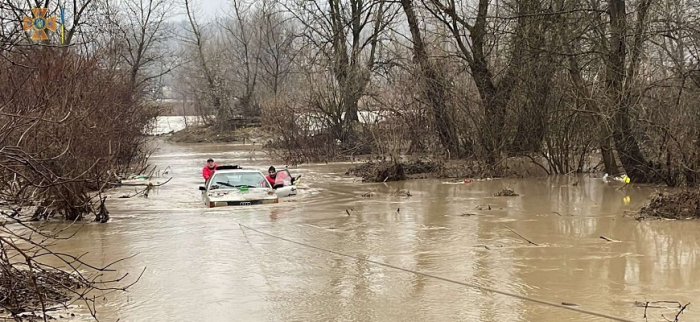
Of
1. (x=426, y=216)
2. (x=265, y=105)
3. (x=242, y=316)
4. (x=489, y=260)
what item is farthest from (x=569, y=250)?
(x=265, y=105)

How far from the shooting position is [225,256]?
1201 centimetres

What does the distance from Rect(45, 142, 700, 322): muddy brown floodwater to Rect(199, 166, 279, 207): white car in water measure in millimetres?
399

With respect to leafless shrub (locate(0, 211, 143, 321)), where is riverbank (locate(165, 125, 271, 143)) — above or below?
above

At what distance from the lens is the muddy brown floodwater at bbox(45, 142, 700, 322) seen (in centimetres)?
860

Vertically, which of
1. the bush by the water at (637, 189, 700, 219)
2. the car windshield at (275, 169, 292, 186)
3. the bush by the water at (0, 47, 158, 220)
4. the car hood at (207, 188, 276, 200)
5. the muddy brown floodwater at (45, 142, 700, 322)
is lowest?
the muddy brown floodwater at (45, 142, 700, 322)

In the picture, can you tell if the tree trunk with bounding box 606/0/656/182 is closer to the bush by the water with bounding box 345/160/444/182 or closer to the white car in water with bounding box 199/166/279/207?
the bush by the water with bounding box 345/160/444/182

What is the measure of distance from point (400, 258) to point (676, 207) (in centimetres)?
651

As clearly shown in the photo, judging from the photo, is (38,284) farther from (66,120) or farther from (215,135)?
(215,135)

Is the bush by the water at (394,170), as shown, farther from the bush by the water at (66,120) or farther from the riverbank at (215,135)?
the riverbank at (215,135)

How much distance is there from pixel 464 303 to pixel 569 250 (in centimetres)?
368

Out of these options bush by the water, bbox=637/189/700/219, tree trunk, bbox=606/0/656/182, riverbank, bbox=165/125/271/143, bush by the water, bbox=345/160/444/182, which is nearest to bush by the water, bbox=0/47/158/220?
bush by the water, bbox=345/160/444/182

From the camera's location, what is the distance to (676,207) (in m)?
14.2

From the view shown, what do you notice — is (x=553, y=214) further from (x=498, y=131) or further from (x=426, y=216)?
(x=498, y=131)

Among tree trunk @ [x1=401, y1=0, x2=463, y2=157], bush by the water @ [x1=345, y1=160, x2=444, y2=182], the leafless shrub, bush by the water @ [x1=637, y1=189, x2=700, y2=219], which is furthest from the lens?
tree trunk @ [x1=401, y1=0, x2=463, y2=157]
